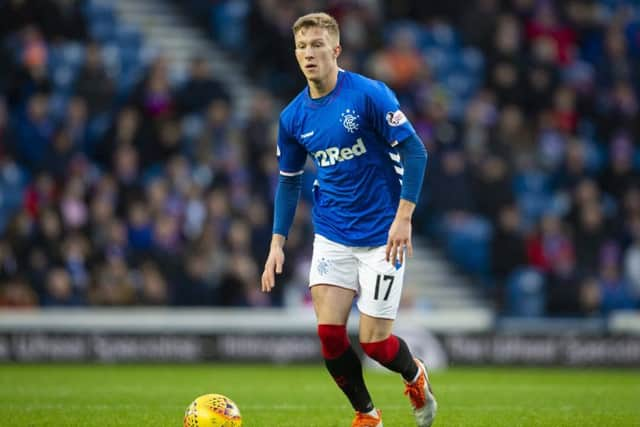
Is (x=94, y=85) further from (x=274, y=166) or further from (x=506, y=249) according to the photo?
(x=506, y=249)

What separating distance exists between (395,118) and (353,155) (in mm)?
413

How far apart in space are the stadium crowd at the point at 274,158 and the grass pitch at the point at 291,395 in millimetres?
1538

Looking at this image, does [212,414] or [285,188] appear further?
[285,188]

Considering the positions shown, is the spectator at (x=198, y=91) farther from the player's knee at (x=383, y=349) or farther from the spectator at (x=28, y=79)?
the player's knee at (x=383, y=349)

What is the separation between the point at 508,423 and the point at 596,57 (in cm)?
Answer: 1373

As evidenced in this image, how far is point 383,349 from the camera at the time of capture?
783cm

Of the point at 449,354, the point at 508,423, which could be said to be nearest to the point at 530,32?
the point at 449,354

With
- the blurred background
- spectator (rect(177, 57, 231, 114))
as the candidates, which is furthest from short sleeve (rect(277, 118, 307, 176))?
spectator (rect(177, 57, 231, 114))

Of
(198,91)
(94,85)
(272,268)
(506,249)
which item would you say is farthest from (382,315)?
(198,91)

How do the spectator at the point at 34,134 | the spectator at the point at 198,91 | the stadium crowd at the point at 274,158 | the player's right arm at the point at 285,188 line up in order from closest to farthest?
the player's right arm at the point at 285,188
the stadium crowd at the point at 274,158
the spectator at the point at 34,134
the spectator at the point at 198,91

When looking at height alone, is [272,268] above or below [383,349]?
above

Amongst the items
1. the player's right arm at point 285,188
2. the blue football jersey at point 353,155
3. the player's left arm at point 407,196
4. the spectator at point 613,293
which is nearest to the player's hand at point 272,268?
the player's right arm at point 285,188

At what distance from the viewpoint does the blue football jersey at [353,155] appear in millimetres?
7770

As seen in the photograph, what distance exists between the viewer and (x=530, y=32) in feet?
69.4
